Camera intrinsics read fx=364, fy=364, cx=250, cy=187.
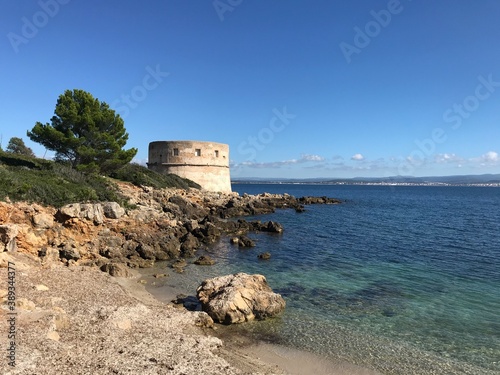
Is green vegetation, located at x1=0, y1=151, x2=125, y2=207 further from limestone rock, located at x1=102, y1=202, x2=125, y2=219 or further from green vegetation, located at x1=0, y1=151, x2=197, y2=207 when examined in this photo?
limestone rock, located at x1=102, y1=202, x2=125, y2=219

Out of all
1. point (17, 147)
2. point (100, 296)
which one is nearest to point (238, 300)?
point (100, 296)

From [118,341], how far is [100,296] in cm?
278

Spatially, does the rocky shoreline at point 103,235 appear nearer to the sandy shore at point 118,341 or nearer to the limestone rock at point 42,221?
the limestone rock at point 42,221

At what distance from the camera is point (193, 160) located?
3838 centimetres

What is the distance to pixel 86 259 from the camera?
12977 mm

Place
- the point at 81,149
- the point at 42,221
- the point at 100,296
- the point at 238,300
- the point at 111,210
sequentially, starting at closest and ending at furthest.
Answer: the point at 238,300
the point at 100,296
the point at 42,221
the point at 111,210
the point at 81,149

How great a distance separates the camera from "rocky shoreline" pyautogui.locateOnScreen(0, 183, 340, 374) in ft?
20.1

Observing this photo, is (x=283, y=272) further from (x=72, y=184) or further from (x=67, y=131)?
(x=67, y=131)

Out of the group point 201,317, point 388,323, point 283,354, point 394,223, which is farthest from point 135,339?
point 394,223

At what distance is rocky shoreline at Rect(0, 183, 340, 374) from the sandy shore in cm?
2

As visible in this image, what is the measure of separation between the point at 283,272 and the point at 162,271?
4511 millimetres

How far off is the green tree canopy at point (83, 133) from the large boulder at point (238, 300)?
15.3 meters

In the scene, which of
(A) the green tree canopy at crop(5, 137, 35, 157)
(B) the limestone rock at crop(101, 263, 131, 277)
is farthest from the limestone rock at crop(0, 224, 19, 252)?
(A) the green tree canopy at crop(5, 137, 35, 157)

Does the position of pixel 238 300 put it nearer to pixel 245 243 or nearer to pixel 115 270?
pixel 115 270
